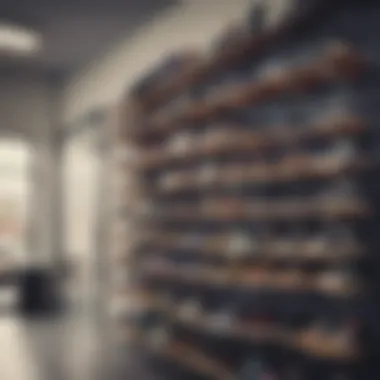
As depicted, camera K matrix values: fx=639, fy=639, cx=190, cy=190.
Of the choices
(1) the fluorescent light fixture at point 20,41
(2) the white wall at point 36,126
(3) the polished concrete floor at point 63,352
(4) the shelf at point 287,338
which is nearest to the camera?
(4) the shelf at point 287,338

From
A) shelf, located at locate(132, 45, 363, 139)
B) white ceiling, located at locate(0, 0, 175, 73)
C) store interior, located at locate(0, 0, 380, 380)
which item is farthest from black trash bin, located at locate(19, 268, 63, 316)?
white ceiling, located at locate(0, 0, 175, 73)

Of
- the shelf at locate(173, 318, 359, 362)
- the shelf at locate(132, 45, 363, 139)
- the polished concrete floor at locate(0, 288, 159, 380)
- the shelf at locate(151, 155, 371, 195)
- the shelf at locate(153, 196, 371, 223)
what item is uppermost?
the shelf at locate(132, 45, 363, 139)

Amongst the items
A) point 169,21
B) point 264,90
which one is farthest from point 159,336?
point 169,21

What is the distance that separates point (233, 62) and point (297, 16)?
0.50m

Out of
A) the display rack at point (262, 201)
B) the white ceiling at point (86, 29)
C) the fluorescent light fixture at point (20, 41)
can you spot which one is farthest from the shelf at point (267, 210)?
the fluorescent light fixture at point (20, 41)

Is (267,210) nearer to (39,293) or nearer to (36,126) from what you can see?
(36,126)

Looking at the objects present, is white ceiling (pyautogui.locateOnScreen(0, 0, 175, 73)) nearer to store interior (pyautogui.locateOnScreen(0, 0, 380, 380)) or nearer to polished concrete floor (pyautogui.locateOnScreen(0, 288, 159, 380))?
store interior (pyautogui.locateOnScreen(0, 0, 380, 380))

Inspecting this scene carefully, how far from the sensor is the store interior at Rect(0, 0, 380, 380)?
2234mm

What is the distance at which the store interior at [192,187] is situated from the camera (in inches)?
88.0

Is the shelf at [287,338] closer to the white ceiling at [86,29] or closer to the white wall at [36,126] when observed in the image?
the white wall at [36,126]

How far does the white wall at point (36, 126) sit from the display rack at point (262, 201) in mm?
372

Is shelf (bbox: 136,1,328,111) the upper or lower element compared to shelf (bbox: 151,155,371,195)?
upper

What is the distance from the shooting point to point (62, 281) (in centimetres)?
282

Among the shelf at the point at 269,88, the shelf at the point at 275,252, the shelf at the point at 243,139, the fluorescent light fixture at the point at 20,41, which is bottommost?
the shelf at the point at 275,252
